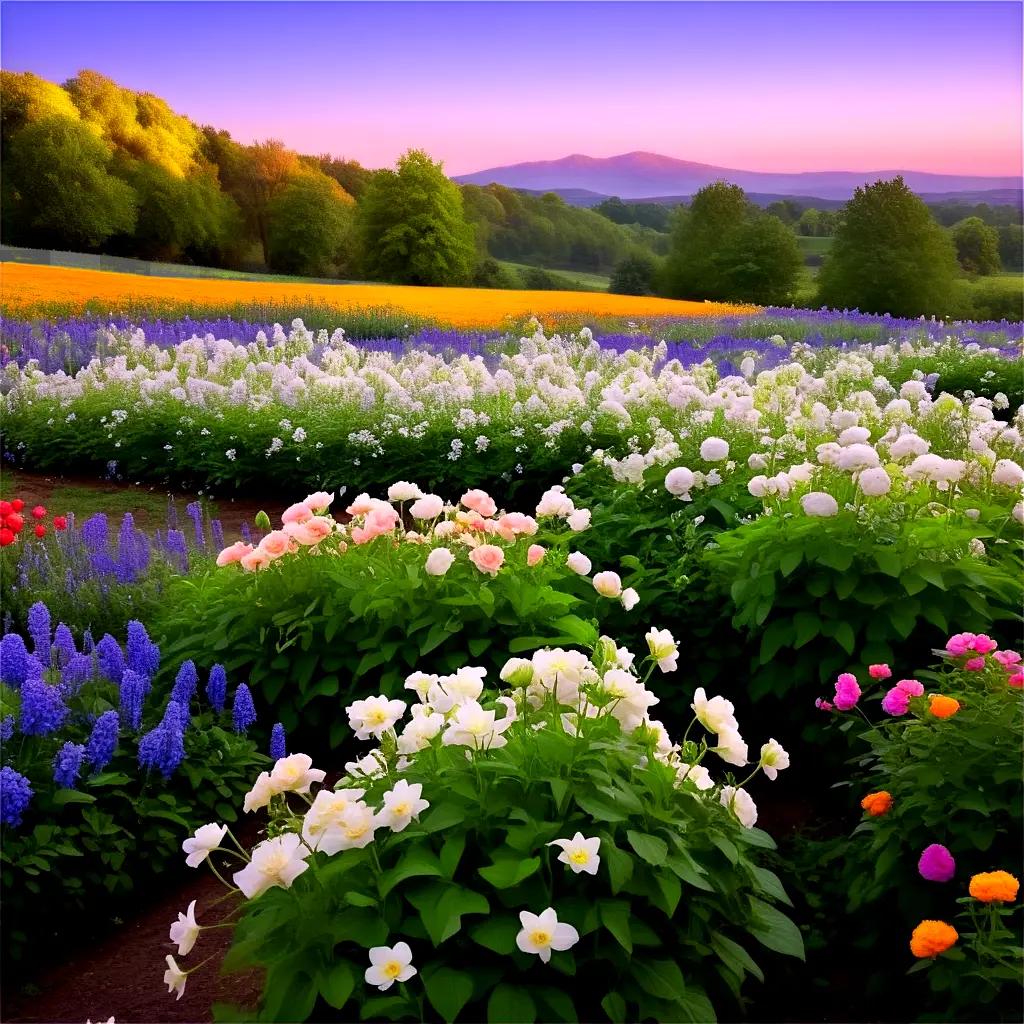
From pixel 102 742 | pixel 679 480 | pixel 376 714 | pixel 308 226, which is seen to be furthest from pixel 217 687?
pixel 308 226

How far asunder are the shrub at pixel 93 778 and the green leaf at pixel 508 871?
60.3 inches

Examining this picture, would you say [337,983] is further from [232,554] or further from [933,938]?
[232,554]

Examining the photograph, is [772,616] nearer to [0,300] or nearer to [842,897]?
[842,897]

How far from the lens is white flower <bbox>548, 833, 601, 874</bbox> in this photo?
6.82 ft

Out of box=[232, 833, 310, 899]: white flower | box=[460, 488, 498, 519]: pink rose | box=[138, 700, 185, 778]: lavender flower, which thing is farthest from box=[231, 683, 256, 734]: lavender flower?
box=[232, 833, 310, 899]: white flower

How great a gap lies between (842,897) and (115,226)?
3123 cm

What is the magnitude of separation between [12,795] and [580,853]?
1745mm

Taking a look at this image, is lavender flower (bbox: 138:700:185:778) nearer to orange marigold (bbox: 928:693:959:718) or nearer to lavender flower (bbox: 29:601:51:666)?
lavender flower (bbox: 29:601:51:666)

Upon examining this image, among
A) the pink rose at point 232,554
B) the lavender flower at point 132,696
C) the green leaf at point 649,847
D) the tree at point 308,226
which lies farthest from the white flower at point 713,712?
the tree at point 308,226

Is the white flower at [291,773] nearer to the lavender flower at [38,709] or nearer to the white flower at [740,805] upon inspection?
the white flower at [740,805]

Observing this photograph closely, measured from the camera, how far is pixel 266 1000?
6.93 feet

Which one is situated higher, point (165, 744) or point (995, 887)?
point (995, 887)

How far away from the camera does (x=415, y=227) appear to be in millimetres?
33281

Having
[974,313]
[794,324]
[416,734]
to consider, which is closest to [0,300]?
[794,324]
